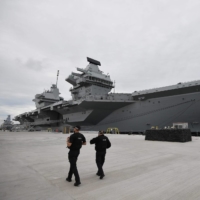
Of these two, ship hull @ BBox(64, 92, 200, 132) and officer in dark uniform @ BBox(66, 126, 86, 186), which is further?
ship hull @ BBox(64, 92, 200, 132)

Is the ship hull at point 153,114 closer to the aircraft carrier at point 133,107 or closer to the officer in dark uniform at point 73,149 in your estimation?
the aircraft carrier at point 133,107

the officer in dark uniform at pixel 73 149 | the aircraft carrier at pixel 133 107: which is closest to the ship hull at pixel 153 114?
the aircraft carrier at pixel 133 107

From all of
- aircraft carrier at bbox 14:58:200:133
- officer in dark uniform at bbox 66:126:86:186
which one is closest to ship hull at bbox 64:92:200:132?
aircraft carrier at bbox 14:58:200:133

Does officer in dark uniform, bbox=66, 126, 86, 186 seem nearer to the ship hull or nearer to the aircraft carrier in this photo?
the aircraft carrier

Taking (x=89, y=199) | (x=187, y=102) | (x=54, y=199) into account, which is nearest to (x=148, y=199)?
(x=89, y=199)

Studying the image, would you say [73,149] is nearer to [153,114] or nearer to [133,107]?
[153,114]

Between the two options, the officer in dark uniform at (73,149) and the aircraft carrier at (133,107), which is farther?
the aircraft carrier at (133,107)

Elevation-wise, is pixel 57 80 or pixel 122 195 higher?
pixel 57 80

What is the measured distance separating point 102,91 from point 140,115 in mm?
11095

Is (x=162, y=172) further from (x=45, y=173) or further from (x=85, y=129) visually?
(x=85, y=129)

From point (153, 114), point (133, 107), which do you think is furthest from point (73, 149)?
point (133, 107)

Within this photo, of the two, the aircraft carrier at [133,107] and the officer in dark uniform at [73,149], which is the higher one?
A: the aircraft carrier at [133,107]

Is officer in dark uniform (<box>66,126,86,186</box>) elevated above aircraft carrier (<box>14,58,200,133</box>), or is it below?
below

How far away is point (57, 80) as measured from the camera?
5147cm
